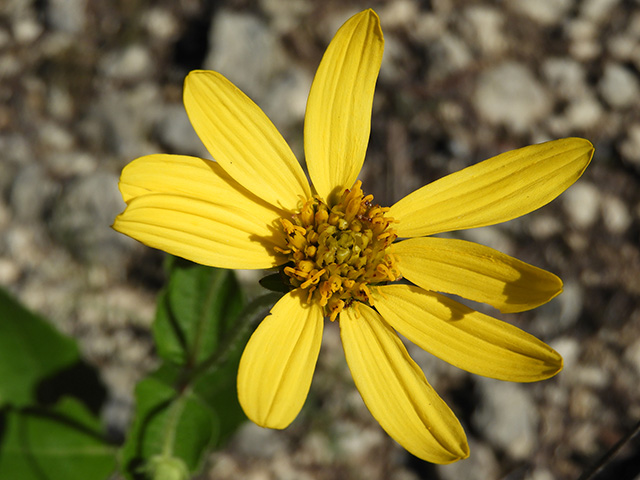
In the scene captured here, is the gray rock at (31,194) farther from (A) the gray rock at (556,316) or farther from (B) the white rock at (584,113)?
(B) the white rock at (584,113)

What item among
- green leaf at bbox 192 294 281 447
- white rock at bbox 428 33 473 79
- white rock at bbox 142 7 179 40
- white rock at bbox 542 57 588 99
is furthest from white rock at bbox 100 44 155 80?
white rock at bbox 542 57 588 99

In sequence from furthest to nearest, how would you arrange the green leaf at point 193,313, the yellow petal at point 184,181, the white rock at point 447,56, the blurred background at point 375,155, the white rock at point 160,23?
the white rock at point 447,56 → the white rock at point 160,23 → the blurred background at point 375,155 → the green leaf at point 193,313 → the yellow petal at point 184,181

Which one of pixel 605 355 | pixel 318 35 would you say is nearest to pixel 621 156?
pixel 605 355

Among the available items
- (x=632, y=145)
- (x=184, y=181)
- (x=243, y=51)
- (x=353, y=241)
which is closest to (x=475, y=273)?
(x=353, y=241)

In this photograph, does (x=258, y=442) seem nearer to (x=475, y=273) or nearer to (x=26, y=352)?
(x=26, y=352)

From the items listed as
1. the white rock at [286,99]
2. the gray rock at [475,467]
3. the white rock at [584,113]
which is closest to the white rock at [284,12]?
the white rock at [286,99]
